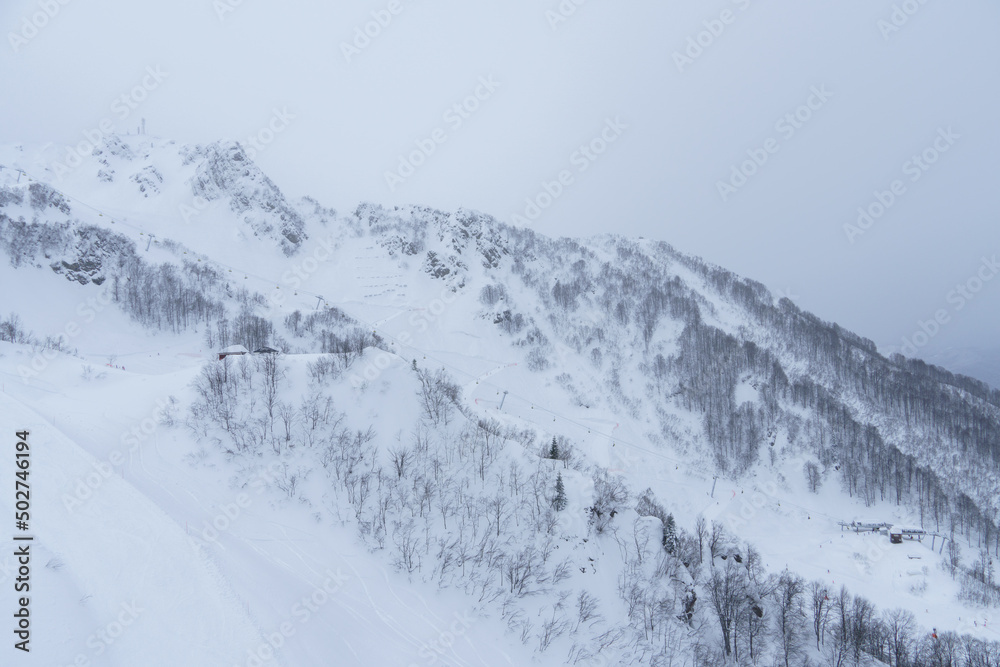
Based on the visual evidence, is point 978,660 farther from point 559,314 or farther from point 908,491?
point 559,314

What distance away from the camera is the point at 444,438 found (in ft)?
121

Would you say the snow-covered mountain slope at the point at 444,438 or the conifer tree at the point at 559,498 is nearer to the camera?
the snow-covered mountain slope at the point at 444,438

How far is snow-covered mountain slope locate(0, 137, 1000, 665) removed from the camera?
2322 centimetres

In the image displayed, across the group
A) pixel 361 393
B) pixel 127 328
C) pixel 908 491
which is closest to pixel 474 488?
pixel 361 393

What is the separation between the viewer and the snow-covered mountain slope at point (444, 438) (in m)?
23.2
